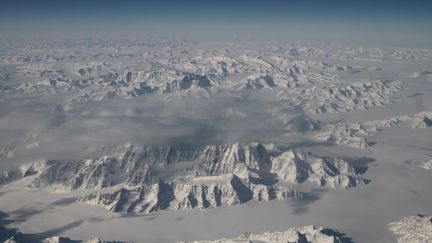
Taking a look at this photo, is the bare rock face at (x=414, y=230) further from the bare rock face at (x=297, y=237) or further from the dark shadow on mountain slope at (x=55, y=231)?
the dark shadow on mountain slope at (x=55, y=231)

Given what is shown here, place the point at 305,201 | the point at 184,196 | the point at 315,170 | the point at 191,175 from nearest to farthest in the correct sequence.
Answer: the point at 184,196, the point at 305,201, the point at 191,175, the point at 315,170

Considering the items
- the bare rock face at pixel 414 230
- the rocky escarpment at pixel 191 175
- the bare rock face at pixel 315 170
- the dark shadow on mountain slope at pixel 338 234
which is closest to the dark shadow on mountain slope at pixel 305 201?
the rocky escarpment at pixel 191 175

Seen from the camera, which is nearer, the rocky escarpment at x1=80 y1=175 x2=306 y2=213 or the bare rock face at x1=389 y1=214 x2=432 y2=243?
the bare rock face at x1=389 y1=214 x2=432 y2=243

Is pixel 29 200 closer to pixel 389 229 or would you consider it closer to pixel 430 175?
pixel 389 229

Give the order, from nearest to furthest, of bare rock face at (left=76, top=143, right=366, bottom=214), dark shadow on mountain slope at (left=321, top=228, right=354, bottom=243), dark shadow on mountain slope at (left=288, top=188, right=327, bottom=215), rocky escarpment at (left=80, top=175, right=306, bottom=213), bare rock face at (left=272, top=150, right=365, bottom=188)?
1. dark shadow on mountain slope at (left=321, top=228, right=354, bottom=243)
2. dark shadow on mountain slope at (left=288, top=188, right=327, bottom=215)
3. rocky escarpment at (left=80, top=175, right=306, bottom=213)
4. bare rock face at (left=76, top=143, right=366, bottom=214)
5. bare rock face at (left=272, top=150, right=365, bottom=188)

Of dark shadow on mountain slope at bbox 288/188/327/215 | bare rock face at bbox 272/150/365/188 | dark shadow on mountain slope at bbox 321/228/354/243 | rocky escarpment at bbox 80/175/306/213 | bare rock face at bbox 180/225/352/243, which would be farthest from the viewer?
bare rock face at bbox 272/150/365/188

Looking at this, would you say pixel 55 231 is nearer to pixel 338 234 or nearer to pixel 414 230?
pixel 338 234

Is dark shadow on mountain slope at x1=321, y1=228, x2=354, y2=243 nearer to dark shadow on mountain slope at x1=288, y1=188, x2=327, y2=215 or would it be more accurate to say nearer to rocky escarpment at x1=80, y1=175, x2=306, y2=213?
dark shadow on mountain slope at x1=288, y1=188, x2=327, y2=215

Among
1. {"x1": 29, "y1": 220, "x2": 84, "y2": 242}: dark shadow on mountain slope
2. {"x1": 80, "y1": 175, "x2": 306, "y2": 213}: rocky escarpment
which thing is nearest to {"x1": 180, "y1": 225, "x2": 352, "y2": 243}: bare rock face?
{"x1": 80, "y1": 175, "x2": 306, "y2": 213}: rocky escarpment

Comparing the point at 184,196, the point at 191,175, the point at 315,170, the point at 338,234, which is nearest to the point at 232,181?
the point at 184,196
